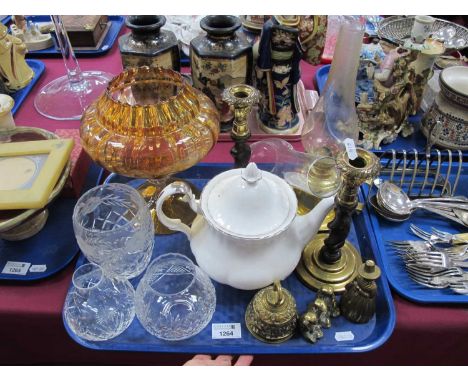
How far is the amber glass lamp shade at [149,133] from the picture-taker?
634mm

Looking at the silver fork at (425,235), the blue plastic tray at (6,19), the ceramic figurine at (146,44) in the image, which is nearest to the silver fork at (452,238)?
the silver fork at (425,235)

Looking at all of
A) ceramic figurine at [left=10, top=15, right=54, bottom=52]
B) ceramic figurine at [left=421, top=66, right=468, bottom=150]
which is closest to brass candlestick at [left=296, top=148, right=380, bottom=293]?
ceramic figurine at [left=421, top=66, right=468, bottom=150]

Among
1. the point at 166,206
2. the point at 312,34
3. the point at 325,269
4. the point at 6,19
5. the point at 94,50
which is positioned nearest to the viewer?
the point at 325,269

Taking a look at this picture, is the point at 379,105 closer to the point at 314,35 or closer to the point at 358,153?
the point at 314,35

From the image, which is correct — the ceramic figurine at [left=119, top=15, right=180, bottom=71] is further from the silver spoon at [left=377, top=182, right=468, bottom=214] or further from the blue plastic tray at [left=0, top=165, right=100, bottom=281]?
the silver spoon at [left=377, top=182, right=468, bottom=214]

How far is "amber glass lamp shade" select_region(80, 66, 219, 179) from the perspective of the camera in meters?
0.63

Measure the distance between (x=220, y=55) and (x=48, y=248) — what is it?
1.49 ft

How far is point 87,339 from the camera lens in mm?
592

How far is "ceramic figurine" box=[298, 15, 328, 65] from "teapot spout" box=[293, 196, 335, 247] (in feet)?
1.39

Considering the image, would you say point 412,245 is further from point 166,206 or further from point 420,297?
point 166,206

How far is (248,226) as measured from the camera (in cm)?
56

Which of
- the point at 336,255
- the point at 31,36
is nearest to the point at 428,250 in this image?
the point at 336,255

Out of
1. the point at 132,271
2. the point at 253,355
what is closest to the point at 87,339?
the point at 132,271

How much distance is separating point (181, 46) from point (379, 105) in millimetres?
520
